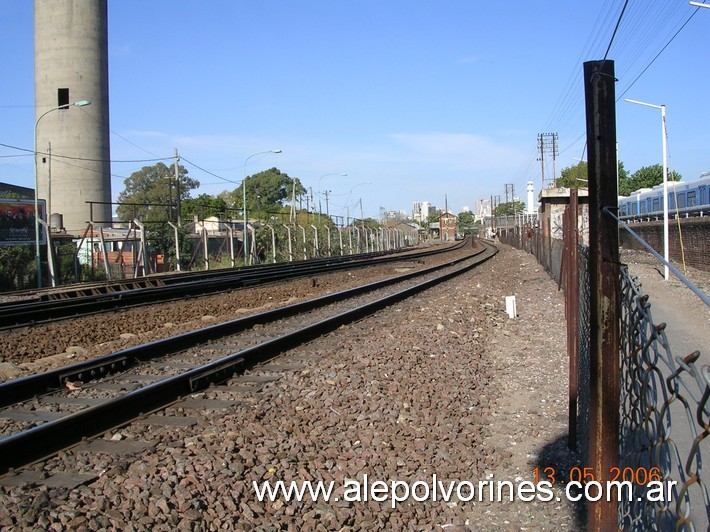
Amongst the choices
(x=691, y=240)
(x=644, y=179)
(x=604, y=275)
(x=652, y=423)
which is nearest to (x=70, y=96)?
(x=691, y=240)

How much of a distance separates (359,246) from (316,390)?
55491mm

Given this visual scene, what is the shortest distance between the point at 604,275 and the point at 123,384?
6261 mm

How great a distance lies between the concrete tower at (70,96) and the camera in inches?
2280

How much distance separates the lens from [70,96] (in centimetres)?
5803

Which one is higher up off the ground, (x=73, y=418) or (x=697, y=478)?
(x=697, y=478)

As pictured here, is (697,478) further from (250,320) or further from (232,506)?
(250,320)

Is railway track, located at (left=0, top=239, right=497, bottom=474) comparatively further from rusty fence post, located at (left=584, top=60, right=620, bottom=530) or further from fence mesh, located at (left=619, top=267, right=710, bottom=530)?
fence mesh, located at (left=619, top=267, right=710, bottom=530)

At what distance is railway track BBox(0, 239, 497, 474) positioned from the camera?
5.50 m

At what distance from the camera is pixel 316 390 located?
7.29 meters

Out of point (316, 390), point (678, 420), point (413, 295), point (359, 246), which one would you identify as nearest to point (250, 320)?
point (316, 390)

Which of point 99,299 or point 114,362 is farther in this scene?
point 99,299

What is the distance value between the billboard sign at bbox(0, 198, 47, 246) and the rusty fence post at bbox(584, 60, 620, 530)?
2736 centimetres

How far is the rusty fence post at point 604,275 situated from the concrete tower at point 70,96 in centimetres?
5848

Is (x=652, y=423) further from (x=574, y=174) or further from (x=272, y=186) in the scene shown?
(x=272, y=186)
